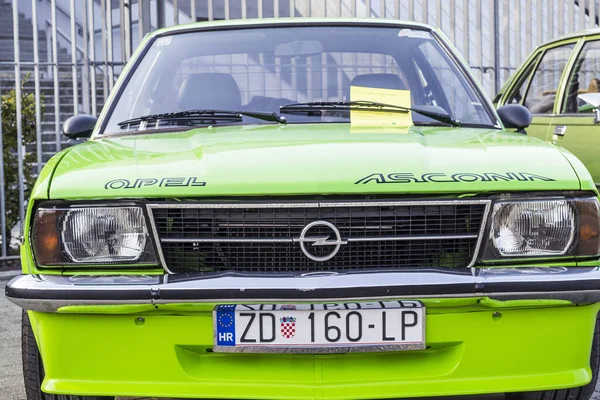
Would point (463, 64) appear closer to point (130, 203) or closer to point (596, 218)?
point (596, 218)

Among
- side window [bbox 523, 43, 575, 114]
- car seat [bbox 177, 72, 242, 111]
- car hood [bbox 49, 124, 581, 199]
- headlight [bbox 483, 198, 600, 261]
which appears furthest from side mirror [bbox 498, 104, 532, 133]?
side window [bbox 523, 43, 575, 114]

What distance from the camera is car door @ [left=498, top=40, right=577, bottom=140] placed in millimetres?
7430

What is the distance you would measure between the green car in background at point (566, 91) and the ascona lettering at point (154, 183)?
4.39 m

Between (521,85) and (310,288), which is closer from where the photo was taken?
(310,288)

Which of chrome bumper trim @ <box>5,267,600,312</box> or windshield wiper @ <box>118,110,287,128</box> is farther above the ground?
windshield wiper @ <box>118,110,287,128</box>

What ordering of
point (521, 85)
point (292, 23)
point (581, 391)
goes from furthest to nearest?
point (521, 85), point (292, 23), point (581, 391)

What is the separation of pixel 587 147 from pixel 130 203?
15.8ft

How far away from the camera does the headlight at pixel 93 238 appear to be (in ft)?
9.36

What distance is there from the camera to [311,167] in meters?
2.87

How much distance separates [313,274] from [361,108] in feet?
4.15

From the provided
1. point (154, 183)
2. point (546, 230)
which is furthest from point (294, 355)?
point (546, 230)

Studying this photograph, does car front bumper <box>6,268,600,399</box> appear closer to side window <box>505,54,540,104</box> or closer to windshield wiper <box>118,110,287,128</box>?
windshield wiper <box>118,110,287,128</box>

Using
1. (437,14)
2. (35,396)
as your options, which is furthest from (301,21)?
(437,14)

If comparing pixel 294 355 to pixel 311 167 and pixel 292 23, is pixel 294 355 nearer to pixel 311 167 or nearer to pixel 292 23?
pixel 311 167
